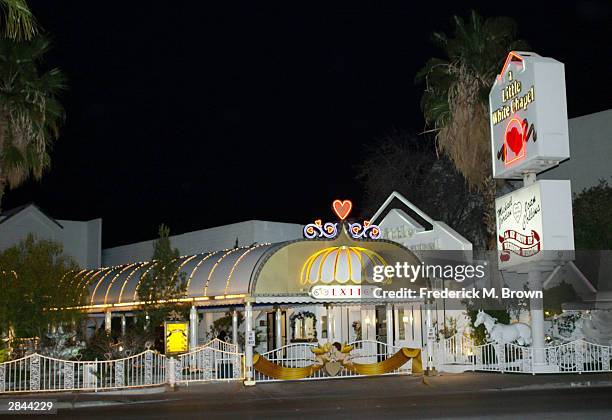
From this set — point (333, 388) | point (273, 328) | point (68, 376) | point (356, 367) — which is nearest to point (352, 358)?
point (356, 367)

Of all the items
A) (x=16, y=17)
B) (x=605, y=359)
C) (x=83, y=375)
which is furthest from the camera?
(x=605, y=359)

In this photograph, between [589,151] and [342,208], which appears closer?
[342,208]

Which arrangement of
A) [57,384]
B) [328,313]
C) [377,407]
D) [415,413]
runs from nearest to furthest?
1. [415,413]
2. [377,407]
3. [57,384]
4. [328,313]

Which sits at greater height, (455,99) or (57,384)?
(455,99)

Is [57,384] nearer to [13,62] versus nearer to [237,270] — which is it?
[237,270]

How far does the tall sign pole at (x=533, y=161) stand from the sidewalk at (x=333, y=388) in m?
2.44

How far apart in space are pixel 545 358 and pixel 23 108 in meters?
18.3

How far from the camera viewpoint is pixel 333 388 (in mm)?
23422

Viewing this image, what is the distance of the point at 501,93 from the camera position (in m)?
27.5

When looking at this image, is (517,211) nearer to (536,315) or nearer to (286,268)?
(536,315)

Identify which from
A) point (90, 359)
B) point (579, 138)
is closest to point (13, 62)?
point (90, 359)

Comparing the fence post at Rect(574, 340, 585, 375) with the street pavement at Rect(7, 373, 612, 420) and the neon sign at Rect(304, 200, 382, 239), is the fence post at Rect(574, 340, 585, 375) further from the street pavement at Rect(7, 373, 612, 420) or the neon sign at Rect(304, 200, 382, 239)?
the neon sign at Rect(304, 200, 382, 239)

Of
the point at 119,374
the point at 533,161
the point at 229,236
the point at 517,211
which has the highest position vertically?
the point at 533,161

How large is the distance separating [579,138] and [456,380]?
63.9 ft
